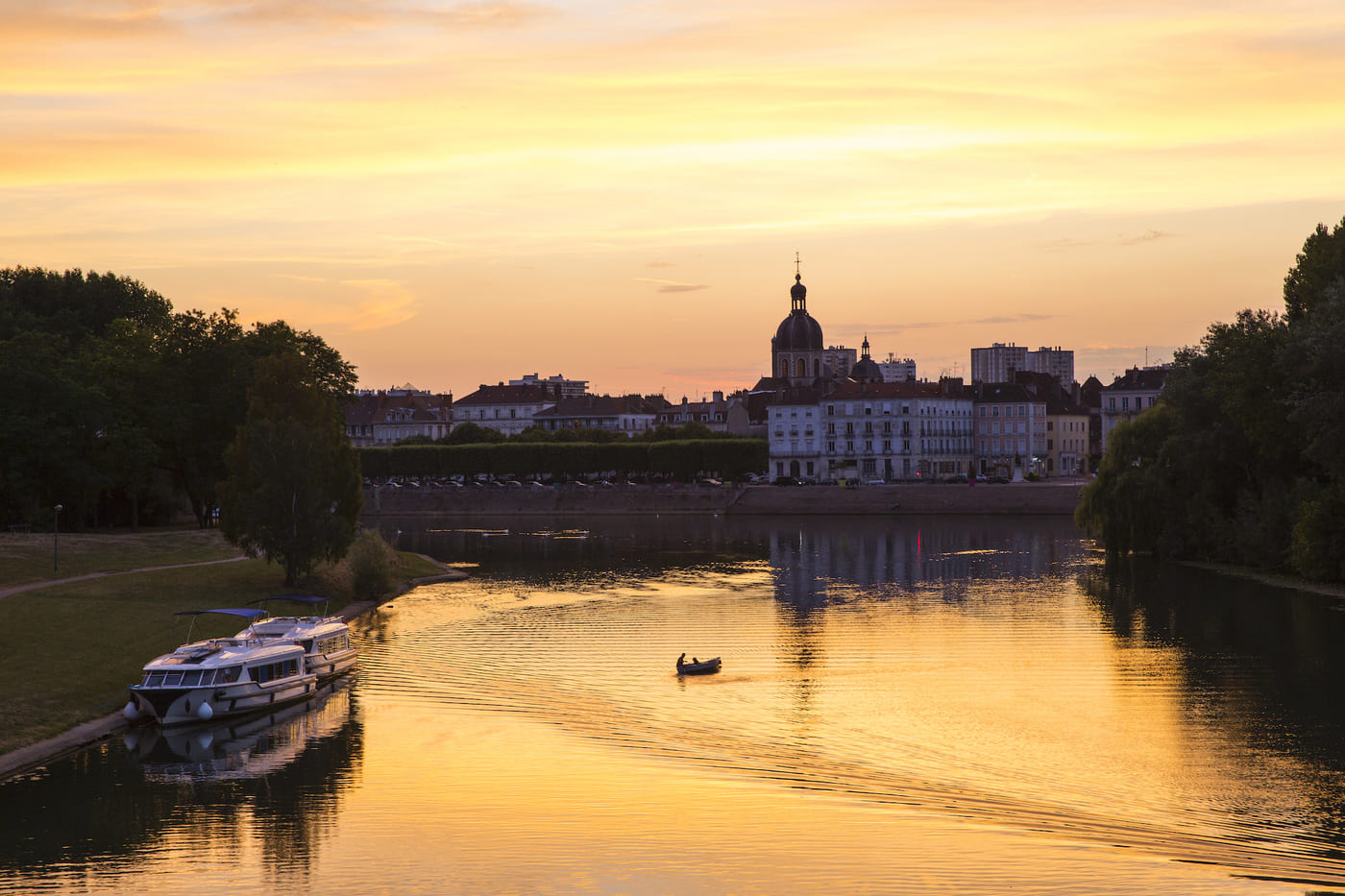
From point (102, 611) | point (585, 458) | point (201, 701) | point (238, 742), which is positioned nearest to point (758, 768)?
point (238, 742)

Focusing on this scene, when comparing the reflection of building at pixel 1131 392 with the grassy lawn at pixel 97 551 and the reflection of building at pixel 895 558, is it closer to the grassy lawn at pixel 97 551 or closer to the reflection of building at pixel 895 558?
the reflection of building at pixel 895 558

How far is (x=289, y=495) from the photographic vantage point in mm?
64312

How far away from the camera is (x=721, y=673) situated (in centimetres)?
4709

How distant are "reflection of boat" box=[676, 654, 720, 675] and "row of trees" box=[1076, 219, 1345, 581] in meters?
34.3

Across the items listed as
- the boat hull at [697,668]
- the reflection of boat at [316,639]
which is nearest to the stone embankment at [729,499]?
the boat hull at [697,668]

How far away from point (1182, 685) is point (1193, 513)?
3980cm

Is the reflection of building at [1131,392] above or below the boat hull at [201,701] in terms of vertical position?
above

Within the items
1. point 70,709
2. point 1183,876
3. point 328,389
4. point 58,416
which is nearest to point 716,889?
point 1183,876

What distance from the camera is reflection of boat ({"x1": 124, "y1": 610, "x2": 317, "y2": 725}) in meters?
39.4

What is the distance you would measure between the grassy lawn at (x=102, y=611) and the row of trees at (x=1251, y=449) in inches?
1803

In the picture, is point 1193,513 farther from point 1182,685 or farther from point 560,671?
point 560,671

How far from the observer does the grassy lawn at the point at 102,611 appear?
125 ft

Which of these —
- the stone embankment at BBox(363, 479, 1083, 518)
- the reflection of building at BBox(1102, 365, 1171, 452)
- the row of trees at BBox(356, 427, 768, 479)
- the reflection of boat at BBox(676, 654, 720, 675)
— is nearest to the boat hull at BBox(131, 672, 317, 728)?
the reflection of boat at BBox(676, 654, 720, 675)

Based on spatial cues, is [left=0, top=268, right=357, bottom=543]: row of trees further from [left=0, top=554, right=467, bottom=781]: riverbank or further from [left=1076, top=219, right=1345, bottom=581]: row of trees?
[left=1076, top=219, right=1345, bottom=581]: row of trees
